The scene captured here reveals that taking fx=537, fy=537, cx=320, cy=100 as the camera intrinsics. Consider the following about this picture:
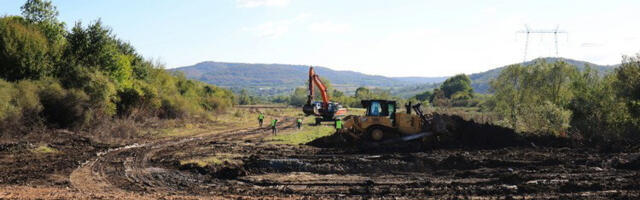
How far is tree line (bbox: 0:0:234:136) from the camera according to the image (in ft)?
90.4

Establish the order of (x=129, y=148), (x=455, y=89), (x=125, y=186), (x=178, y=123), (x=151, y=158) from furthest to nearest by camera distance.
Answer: (x=455, y=89)
(x=178, y=123)
(x=129, y=148)
(x=151, y=158)
(x=125, y=186)

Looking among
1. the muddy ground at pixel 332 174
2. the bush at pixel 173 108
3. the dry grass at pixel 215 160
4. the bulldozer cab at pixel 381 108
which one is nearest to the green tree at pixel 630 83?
the muddy ground at pixel 332 174

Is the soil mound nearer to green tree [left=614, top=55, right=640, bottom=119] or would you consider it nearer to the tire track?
green tree [left=614, top=55, right=640, bottom=119]

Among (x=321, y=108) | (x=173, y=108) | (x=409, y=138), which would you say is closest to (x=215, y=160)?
(x=409, y=138)

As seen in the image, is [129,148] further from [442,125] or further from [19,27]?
[442,125]

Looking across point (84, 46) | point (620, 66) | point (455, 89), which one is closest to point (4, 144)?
point (84, 46)

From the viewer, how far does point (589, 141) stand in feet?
77.5

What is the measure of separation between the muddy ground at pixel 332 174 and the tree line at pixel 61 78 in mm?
5131

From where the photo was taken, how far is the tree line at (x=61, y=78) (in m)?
27.6

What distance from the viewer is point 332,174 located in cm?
1711

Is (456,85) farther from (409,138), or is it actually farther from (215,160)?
(215,160)

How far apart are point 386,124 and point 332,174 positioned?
8.64 m

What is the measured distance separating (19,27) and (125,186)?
21.3m

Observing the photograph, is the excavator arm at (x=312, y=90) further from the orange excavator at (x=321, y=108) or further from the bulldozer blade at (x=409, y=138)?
the bulldozer blade at (x=409, y=138)
